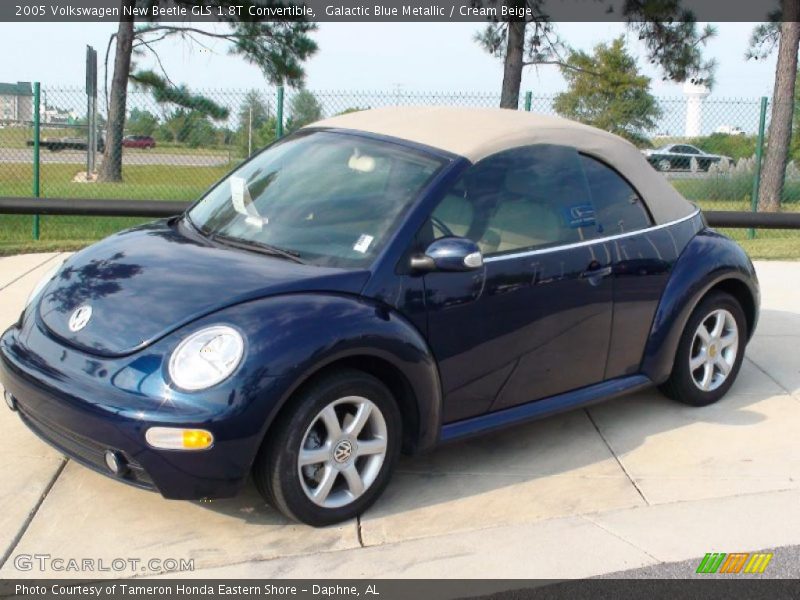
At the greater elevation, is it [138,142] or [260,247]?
[138,142]

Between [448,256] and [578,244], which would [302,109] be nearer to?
[578,244]

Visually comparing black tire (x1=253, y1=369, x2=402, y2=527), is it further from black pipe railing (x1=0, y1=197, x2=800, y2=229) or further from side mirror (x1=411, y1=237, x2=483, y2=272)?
black pipe railing (x1=0, y1=197, x2=800, y2=229)

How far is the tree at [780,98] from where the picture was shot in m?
14.2

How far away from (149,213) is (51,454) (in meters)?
4.89

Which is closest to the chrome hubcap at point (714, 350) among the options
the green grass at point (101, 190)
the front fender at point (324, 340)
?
the front fender at point (324, 340)

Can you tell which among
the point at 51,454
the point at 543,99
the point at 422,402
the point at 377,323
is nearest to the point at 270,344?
the point at 377,323

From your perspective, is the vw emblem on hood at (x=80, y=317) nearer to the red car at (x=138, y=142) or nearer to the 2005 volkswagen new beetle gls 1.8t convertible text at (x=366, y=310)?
the 2005 volkswagen new beetle gls 1.8t convertible text at (x=366, y=310)

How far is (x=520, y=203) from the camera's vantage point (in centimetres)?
492

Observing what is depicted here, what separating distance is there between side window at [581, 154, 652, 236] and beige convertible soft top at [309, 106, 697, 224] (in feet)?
0.17

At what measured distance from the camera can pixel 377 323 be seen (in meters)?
4.23

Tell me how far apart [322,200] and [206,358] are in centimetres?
119

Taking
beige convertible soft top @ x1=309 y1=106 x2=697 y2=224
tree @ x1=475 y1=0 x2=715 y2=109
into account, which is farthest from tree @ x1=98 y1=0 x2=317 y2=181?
beige convertible soft top @ x1=309 y1=106 x2=697 y2=224

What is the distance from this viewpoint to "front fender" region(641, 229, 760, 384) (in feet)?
17.9

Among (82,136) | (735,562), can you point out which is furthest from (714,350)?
(82,136)
